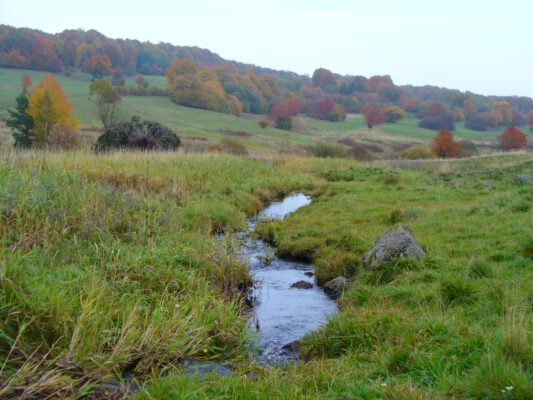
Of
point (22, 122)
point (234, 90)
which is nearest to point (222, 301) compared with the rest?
point (22, 122)

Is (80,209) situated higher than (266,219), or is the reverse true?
(80,209)

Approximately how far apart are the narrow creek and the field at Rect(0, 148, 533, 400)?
37cm

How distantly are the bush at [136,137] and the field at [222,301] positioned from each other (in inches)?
558

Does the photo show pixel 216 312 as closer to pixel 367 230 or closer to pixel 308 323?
pixel 308 323

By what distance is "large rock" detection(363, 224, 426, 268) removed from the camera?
929 centimetres

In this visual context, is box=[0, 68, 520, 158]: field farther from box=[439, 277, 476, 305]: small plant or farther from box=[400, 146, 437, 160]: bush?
box=[439, 277, 476, 305]: small plant

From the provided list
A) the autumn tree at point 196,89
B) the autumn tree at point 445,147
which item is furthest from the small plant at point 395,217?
the autumn tree at point 196,89

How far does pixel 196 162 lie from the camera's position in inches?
907

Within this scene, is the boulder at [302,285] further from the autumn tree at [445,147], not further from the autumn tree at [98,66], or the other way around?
the autumn tree at [98,66]

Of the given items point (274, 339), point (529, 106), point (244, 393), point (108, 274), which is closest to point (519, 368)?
point (244, 393)

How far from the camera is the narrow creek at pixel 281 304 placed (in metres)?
7.22

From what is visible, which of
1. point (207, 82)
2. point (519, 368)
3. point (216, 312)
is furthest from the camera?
point (207, 82)

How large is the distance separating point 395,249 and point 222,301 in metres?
3.63

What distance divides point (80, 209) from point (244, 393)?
6.28m
